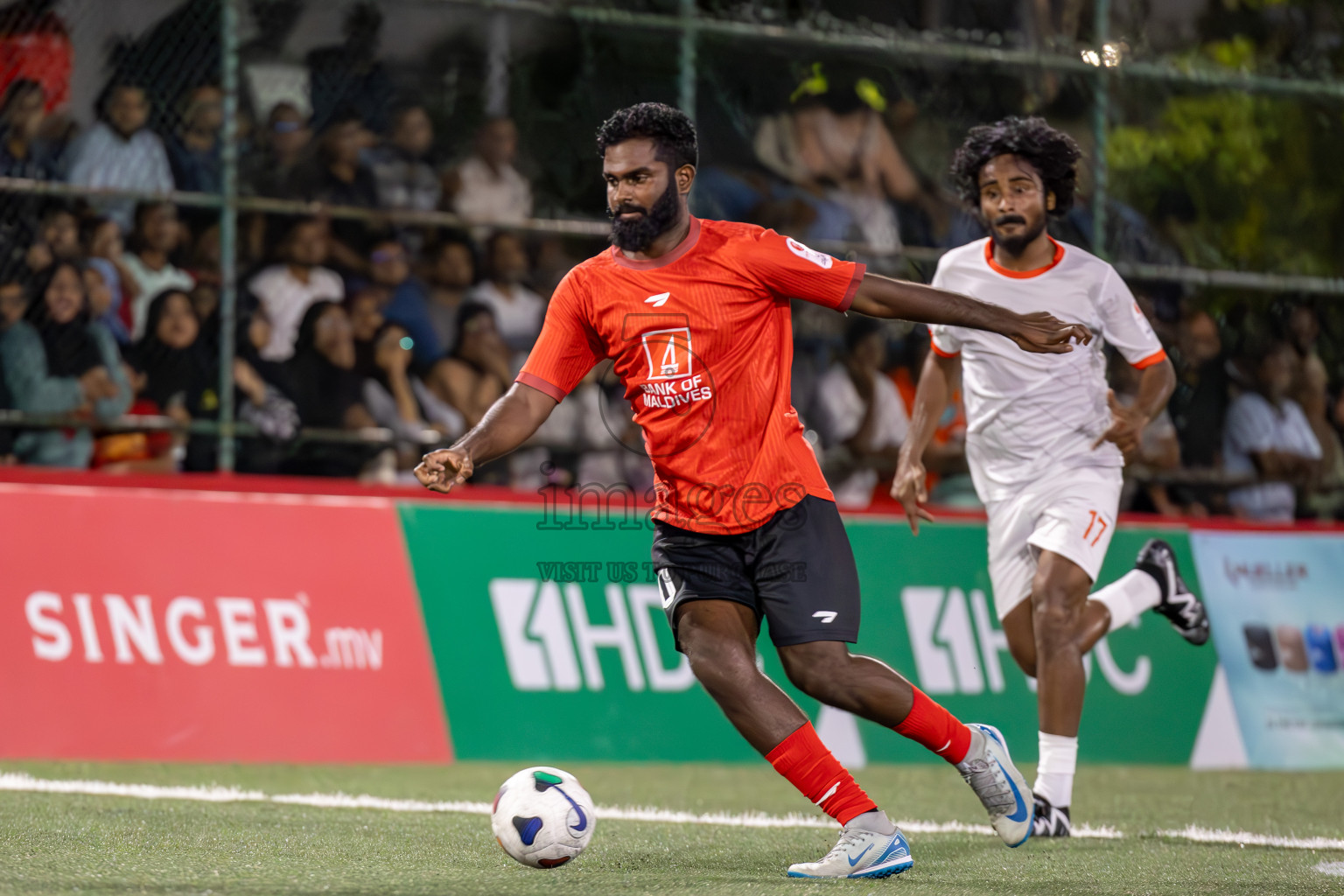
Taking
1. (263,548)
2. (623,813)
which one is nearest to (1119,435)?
(623,813)

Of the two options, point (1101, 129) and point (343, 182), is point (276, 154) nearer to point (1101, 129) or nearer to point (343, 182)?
point (343, 182)

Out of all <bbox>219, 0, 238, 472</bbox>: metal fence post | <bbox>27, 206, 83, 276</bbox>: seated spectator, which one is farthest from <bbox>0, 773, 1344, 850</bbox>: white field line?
<bbox>27, 206, 83, 276</bbox>: seated spectator

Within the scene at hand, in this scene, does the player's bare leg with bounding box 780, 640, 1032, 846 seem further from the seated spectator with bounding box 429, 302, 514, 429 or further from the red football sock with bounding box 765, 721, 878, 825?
the seated spectator with bounding box 429, 302, 514, 429

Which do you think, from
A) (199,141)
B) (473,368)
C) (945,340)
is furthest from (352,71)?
(945,340)

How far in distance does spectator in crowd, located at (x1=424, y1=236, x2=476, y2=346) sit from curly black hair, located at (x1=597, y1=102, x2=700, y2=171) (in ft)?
16.3

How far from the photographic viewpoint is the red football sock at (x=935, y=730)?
5.01 m

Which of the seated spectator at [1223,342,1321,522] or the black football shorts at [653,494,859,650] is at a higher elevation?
the black football shorts at [653,494,859,650]

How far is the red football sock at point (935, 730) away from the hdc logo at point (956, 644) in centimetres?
364

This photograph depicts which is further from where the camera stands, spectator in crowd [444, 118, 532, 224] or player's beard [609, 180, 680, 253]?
spectator in crowd [444, 118, 532, 224]

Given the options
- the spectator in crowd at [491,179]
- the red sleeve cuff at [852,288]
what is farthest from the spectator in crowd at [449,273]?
the red sleeve cuff at [852,288]

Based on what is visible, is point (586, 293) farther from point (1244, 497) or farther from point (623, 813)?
point (1244, 497)

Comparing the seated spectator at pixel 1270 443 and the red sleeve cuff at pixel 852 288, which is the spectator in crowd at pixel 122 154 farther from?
the seated spectator at pixel 1270 443

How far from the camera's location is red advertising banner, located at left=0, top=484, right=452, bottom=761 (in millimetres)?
7520

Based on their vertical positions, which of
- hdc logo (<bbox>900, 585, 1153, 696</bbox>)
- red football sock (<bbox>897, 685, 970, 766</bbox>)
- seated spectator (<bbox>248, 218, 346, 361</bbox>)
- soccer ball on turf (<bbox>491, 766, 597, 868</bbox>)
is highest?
seated spectator (<bbox>248, 218, 346, 361</bbox>)
